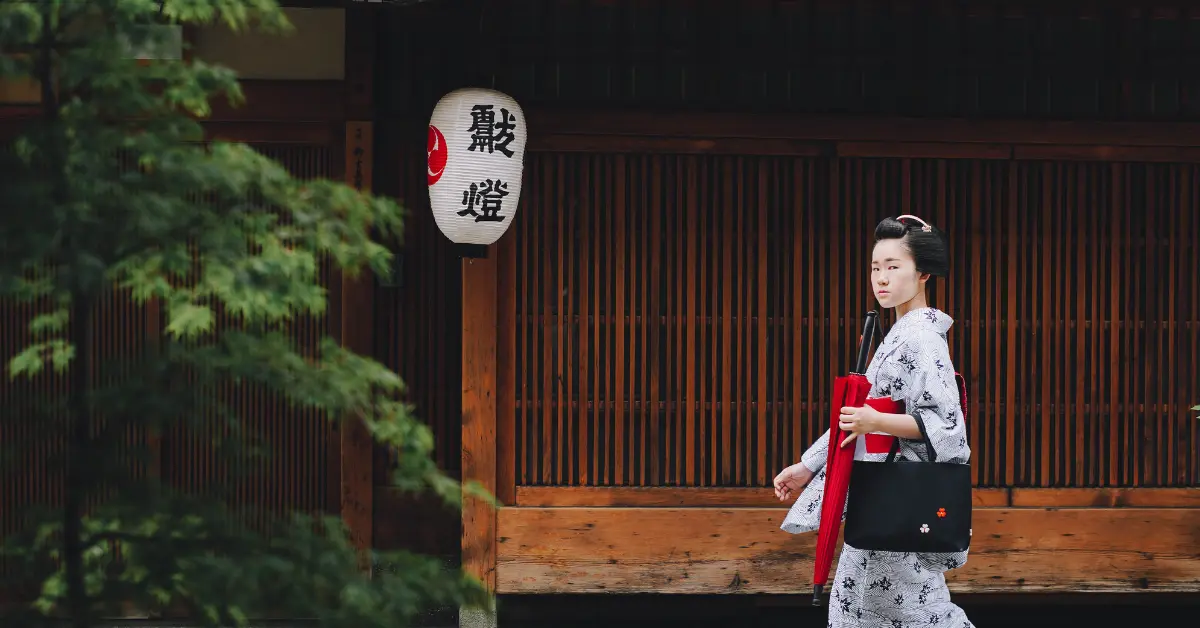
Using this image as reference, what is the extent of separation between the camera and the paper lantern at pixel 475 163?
22.3 feet

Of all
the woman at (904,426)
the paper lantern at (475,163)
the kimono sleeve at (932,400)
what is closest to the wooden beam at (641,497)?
the paper lantern at (475,163)

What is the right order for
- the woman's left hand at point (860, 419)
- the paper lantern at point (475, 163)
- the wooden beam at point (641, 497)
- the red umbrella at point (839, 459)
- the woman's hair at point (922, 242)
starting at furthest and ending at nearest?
the wooden beam at point (641, 497), the paper lantern at point (475, 163), the woman's hair at point (922, 242), the red umbrella at point (839, 459), the woman's left hand at point (860, 419)

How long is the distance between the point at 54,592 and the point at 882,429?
121 inches

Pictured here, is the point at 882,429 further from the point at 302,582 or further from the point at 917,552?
the point at 302,582

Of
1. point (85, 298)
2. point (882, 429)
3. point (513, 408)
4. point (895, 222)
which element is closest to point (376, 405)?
point (85, 298)

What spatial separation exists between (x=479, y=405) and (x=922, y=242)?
300 cm

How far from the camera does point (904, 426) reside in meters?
4.90

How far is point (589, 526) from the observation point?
7266 millimetres

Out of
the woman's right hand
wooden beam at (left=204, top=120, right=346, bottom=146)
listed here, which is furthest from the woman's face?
wooden beam at (left=204, top=120, right=346, bottom=146)

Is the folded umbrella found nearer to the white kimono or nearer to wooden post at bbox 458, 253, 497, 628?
the white kimono

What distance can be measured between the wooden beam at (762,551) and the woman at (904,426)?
207 centimetres

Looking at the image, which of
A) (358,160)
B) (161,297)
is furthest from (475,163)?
(161,297)

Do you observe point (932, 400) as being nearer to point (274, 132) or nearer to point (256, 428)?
point (256, 428)

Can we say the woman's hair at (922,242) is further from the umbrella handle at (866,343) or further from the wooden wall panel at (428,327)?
the wooden wall panel at (428,327)
